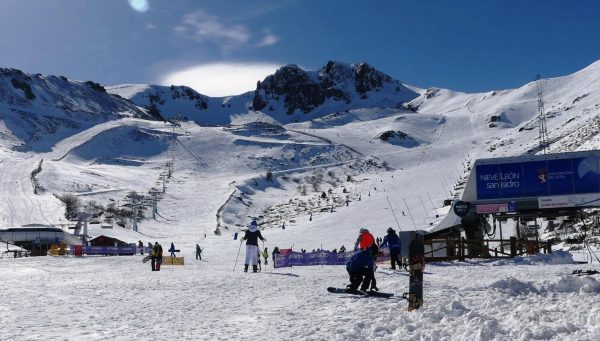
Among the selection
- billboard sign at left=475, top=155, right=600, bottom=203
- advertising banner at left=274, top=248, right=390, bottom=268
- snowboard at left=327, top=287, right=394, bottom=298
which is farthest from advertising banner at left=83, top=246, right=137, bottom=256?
snowboard at left=327, top=287, right=394, bottom=298

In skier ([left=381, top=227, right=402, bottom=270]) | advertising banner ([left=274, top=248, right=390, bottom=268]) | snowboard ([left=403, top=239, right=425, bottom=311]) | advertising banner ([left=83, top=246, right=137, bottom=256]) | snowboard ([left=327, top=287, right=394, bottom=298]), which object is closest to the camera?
snowboard ([left=403, top=239, right=425, bottom=311])

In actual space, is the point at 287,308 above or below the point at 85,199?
below

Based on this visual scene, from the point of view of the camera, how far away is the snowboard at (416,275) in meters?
9.46

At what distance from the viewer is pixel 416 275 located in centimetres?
978

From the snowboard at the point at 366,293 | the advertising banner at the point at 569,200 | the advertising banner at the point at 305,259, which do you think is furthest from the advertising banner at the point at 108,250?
the snowboard at the point at 366,293

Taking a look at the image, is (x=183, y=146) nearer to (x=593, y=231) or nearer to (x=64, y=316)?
(x=593, y=231)

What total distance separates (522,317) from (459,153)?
14774 centimetres

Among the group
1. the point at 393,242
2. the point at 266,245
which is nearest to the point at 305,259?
the point at 393,242

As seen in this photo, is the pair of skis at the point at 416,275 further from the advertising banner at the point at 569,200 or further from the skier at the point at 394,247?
the advertising banner at the point at 569,200

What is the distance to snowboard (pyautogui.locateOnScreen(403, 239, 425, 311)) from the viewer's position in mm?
9461

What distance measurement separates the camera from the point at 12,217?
230ft

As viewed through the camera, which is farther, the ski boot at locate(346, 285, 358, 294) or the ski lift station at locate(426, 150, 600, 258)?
the ski lift station at locate(426, 150, 600, 258)

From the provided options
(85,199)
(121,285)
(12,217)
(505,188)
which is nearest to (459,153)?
(85,199)

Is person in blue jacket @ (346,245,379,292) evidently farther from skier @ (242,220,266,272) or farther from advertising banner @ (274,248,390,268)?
advertising banner @ (274,248,390,268)
